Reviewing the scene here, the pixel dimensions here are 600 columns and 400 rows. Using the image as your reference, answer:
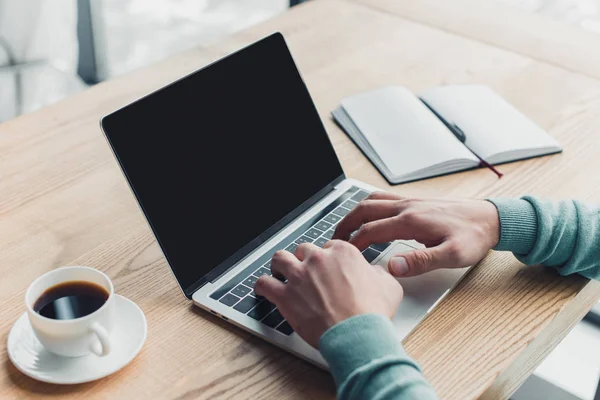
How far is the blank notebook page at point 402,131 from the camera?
1.16 metres

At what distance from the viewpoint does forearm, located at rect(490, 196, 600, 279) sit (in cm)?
93

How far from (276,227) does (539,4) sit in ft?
5.54

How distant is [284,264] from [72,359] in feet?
0.86

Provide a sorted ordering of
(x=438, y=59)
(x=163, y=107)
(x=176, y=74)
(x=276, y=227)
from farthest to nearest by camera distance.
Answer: (x=438, y=59) < (x=176, y=74) < (x=276, y=227) < (x=163, y=107)

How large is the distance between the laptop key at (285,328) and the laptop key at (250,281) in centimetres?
Result: 8

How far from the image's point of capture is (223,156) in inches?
37.4

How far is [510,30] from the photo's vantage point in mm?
1684

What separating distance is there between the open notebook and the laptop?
129 millimetres

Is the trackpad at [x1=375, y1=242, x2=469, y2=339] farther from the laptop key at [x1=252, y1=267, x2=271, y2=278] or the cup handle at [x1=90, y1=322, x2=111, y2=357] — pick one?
the cup handle at [x1=90, y1=322, x2=111, y2=357]

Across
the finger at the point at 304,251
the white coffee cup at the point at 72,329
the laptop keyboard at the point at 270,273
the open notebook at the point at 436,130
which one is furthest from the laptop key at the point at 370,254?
the white coffee cup at the point at 72,329

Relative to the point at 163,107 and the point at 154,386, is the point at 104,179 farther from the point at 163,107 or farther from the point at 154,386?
the point at 154,386

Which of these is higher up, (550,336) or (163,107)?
(163,107)

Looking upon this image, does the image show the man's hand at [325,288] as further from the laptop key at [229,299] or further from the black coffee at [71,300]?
the black coffee at [71,300]

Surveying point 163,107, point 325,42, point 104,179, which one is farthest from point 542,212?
point 325,42
